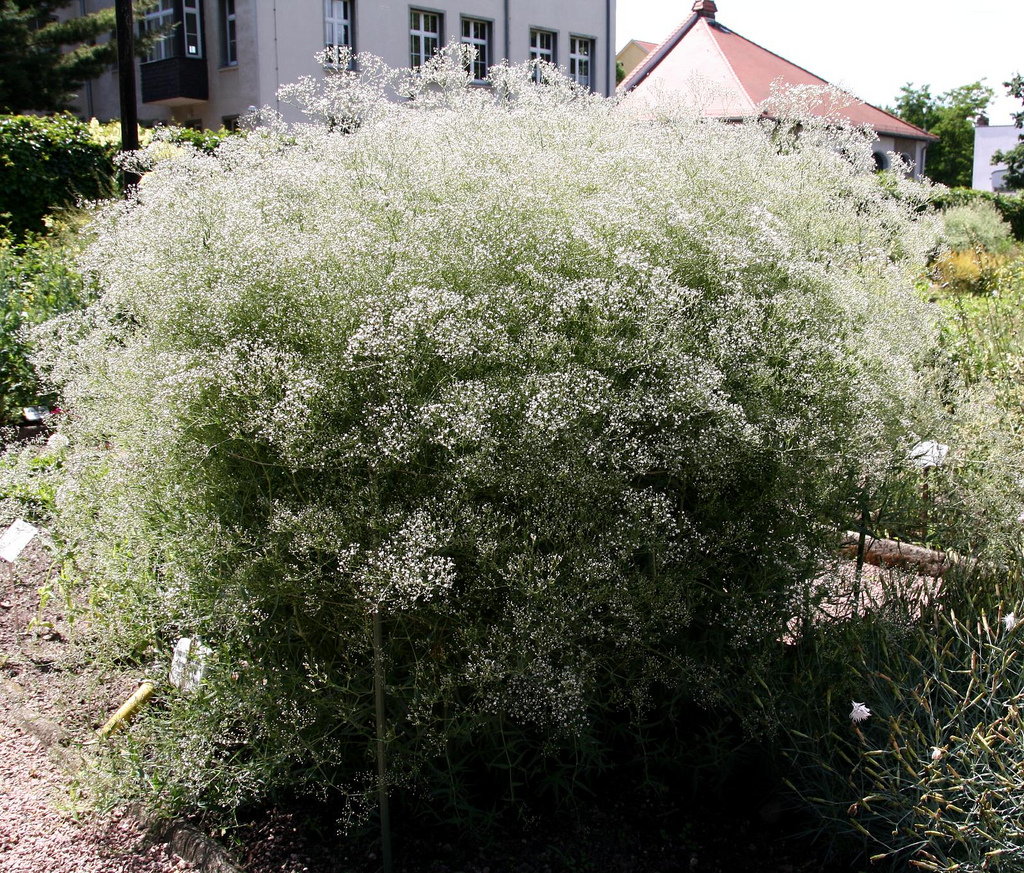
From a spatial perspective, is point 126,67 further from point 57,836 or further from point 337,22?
point 337,22

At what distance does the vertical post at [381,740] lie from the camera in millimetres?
2463

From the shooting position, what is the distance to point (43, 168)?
13.2 m

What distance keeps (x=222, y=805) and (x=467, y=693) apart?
88 cm

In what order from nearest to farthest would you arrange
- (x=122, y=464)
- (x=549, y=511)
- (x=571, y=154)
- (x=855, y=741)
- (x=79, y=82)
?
1. (x=549, y=511)
2. (x=855, y=741)
3. (x=122, y=464)
4. (x=571, y=154)
5. (x=79, y=82)

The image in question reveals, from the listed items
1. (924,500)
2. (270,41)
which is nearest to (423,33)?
(270,41)

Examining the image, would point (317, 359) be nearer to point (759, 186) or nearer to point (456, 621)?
point (456, 621)

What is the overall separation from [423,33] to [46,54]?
882 cm

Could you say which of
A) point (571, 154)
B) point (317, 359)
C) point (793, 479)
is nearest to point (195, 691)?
point (317, 359)

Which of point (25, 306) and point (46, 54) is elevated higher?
point (46, 54)

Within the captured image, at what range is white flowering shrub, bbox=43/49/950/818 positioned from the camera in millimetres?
2404

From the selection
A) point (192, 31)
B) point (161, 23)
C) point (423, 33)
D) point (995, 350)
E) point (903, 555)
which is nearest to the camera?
point (903, 555)

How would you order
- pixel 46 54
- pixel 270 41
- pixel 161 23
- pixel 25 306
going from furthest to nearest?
pixel 161 23
pixel 270 41
pixel 46 54
pixel 25 306

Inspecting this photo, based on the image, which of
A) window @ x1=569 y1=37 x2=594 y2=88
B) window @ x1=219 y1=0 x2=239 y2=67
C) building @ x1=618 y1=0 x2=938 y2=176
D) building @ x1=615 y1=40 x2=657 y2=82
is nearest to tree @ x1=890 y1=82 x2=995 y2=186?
building @ x1=615 y1=40 x2=657 y2=82

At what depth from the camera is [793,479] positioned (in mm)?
2736
